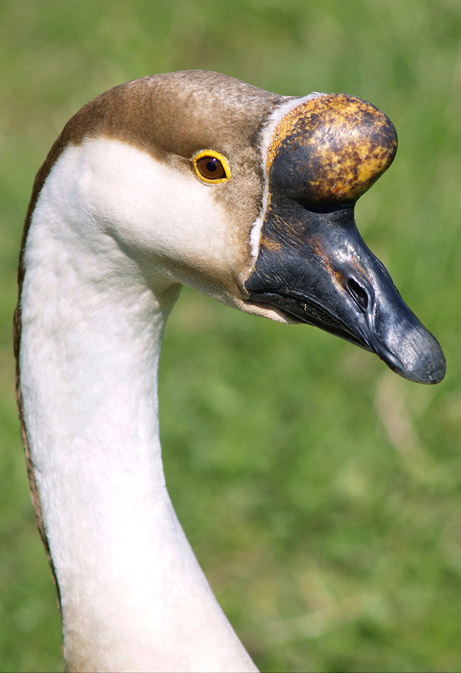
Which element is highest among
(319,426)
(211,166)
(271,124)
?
(271,124)

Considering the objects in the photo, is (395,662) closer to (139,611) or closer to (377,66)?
(139,611)

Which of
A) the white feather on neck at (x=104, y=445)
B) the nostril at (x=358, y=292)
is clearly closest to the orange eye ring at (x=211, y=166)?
the white feather on neck at (x=104, y=445)

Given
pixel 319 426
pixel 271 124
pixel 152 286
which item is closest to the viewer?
pixel 271 124

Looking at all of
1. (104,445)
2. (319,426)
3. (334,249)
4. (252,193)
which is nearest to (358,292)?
→ (334,249)

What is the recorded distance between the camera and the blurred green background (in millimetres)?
3129

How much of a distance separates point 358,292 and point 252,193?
10.2 inches

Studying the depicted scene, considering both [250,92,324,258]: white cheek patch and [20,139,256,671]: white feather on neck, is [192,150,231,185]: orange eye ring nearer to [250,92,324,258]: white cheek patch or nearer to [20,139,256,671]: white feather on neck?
[250,92,324,258]: white cheek patch

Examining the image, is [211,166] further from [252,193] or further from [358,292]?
[358,292]

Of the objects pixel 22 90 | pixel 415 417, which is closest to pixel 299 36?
pixel 22 90

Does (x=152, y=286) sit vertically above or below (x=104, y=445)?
above

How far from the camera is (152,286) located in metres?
1.80

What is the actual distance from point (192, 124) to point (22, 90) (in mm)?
4156

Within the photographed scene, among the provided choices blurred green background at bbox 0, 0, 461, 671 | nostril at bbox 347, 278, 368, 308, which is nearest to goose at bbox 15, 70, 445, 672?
nostril at bbox 347, 278, 368, 308

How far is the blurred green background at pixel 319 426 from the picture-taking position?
10.3 feet
